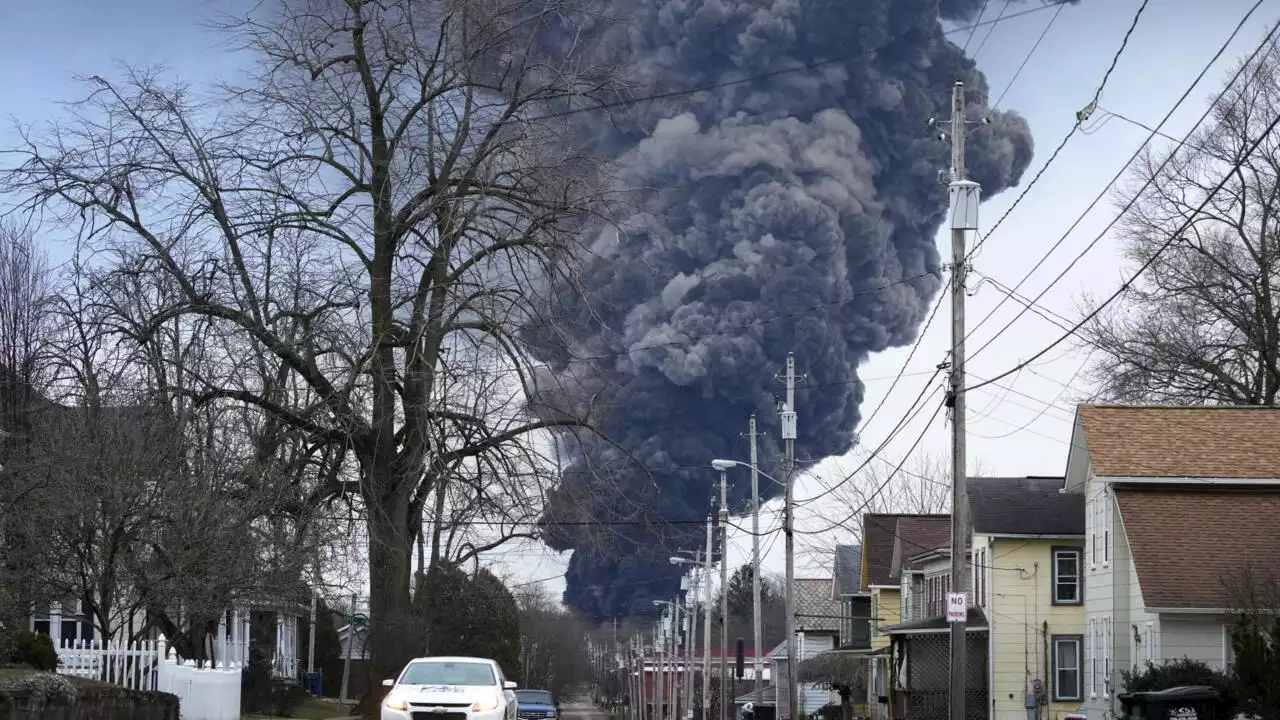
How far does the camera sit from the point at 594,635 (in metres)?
163

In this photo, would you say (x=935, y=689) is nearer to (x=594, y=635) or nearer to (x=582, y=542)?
(x=582, y=542)

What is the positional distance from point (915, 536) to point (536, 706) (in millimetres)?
18501

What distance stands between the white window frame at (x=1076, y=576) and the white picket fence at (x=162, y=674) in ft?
75.0

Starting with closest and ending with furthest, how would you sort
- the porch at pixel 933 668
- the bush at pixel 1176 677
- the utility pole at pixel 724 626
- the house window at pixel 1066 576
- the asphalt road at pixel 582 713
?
the bush at pixel 1176 677, the house window at pixel 1066 576, the porch at pixel 933 668, the utility pole at pixel 724 626, the asphalt road at pixel 582 713

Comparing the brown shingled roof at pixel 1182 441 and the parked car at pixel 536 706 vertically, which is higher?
the brown shingled roof at pixel 1182 441

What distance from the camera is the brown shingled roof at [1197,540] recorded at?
103 ft

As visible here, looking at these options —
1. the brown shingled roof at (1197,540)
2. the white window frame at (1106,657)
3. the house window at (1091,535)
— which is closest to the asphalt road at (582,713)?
the house window at (1091,535)

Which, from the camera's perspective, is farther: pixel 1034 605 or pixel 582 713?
pixel 582 713

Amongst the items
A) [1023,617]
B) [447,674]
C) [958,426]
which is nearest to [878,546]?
[1023,617]

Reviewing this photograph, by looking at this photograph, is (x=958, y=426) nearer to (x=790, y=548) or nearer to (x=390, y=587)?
(x=390, y=587)

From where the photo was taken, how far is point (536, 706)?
4644 centimetres

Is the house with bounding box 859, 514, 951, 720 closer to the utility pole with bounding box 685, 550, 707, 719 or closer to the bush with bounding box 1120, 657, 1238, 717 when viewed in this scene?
the utility pole with bounding box 685, 550, 707, 719

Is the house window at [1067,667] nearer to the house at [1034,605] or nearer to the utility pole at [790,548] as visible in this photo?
the house at [1034,605]

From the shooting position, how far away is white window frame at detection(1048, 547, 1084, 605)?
134ft
